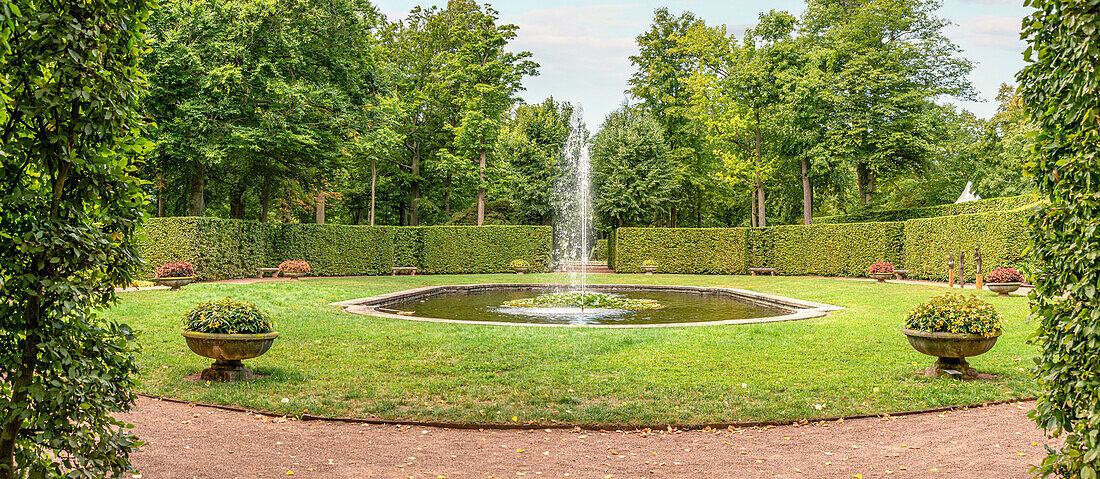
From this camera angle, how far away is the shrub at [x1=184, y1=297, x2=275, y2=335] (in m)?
6.50

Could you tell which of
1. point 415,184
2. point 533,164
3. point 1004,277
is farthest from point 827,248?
point 415,184

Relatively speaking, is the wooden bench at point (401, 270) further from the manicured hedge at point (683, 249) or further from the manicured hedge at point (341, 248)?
the manicured hedge at point (683, 249)

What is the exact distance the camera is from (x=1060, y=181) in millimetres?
2811

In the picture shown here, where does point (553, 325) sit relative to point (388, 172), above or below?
below

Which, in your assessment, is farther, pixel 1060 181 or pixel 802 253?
pixel 802 253

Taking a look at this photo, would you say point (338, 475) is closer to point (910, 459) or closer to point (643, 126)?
point (910, 459)

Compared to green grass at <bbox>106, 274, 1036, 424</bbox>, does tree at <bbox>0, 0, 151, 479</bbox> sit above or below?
above

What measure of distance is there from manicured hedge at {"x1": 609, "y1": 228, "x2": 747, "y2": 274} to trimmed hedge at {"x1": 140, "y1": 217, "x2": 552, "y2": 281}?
3.84m

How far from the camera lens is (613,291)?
20312mm

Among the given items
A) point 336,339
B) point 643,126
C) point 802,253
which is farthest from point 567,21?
point 336,339

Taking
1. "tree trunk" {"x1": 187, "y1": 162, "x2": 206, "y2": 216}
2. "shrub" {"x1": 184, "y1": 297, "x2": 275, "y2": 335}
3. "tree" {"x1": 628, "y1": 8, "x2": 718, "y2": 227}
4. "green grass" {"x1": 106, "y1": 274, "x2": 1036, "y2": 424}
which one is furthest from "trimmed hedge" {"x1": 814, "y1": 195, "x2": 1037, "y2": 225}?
"tree trunk" {"x1": 187, "y1": 162, "x2": 206, "y2": 216}

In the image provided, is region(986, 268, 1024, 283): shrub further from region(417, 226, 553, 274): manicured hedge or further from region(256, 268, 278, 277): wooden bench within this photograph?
region(256, 268, 278, 277): wooden bench

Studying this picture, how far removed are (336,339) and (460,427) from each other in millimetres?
4626

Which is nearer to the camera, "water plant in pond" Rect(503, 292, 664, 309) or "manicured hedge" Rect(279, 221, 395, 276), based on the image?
"water plant in pond" Rect(503, 292, 664, 309)
